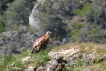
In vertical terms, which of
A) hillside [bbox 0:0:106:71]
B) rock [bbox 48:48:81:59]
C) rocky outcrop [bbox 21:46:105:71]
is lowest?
rocky outcrop [bbox 21:46:105:71]

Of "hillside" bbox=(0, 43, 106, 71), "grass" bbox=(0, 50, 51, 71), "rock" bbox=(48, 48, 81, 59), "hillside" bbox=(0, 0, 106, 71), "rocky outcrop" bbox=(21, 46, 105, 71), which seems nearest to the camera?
"rocky outcrop" bbox=(21, 46, 105, 71)

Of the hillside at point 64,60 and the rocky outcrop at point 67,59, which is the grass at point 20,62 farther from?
the rocky outcrop at point 67,59

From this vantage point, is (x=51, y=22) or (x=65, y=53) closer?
(x=65, y=53)

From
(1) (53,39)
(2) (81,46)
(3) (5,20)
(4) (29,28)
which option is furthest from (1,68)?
(3) (5,20)

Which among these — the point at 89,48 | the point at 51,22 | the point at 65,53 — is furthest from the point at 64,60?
the point at 51,22

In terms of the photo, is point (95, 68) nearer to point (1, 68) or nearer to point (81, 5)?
point (1, 68)

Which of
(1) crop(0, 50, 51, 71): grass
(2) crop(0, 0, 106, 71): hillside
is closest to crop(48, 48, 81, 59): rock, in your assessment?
(1) crop(0, 50, 51, 71): grass

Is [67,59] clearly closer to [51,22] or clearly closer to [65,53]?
[65,53]

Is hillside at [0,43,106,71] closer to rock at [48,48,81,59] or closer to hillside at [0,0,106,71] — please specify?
rock at [48,48,81,59]

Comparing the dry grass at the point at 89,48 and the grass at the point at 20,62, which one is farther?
the dry grass at the point at 89,48

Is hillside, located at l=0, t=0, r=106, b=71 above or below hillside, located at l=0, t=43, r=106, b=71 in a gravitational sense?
above

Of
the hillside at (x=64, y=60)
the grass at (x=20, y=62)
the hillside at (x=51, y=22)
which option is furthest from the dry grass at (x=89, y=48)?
the hillside at (x=51, y=22)

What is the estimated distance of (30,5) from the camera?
12175 centimetres

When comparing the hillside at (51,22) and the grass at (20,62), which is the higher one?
the hillside at (51,22)
